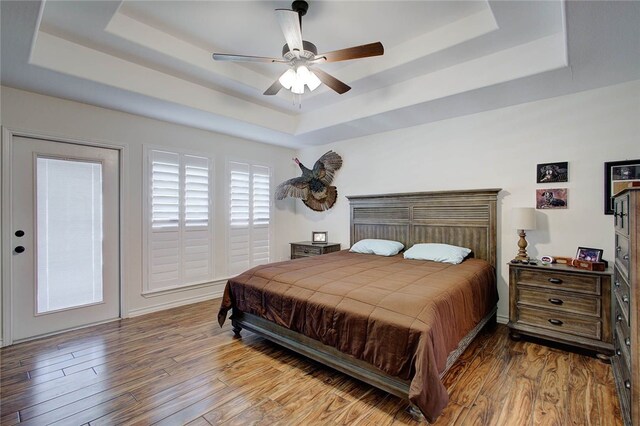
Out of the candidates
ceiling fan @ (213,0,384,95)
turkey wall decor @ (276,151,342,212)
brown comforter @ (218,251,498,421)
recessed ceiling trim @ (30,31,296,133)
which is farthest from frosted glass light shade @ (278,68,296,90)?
turkey wall decor @ (276,151,342,212)

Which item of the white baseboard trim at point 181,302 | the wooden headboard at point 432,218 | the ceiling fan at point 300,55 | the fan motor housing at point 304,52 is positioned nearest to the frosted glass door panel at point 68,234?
the white baseboard trim at point 181,302

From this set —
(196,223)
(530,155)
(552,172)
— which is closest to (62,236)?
(196,223)

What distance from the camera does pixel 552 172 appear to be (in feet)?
10.3

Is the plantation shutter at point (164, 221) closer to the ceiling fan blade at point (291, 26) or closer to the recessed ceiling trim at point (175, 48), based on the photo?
the recessed ceiling trim at point (175, 48)

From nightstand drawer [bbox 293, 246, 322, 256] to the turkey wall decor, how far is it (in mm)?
784

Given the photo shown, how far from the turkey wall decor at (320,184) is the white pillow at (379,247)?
1.20 metres

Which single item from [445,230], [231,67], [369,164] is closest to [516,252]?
[445,230]

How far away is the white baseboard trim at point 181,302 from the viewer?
12.4 ft

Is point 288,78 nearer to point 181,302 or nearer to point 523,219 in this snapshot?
point 523,219

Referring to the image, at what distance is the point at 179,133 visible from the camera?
13.7 feet

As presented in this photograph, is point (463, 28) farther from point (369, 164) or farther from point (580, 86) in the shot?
point (369, 164)

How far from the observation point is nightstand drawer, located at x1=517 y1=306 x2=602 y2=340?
2.59 meters

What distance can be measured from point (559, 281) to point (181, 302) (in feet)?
14.9

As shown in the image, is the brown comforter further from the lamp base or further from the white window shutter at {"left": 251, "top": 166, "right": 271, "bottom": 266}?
the white window shutter at {"left": 251, "top": 166, "right": 271, "bottom": 266}
